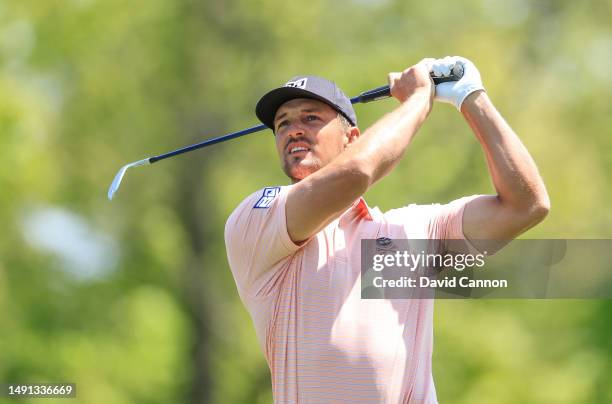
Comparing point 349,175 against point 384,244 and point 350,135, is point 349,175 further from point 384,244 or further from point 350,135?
point 350,135

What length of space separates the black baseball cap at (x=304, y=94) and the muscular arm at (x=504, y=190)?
1.89 ft

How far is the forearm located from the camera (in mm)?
3965

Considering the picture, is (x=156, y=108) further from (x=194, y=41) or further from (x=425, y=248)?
(x=425, y=248)

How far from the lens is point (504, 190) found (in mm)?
3977

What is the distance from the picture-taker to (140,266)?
15352mm

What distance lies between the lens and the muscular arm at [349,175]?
149 inches

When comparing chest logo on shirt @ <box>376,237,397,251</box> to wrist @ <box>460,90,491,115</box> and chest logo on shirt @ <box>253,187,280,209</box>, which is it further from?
wrist @ <box>460,90,491,115</box>

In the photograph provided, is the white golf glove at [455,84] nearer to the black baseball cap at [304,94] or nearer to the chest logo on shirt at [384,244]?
the black baseball cap at [304,94]

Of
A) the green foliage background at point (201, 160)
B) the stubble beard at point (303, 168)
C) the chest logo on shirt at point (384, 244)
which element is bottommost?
the chest logo on shirt at point (384, 244)

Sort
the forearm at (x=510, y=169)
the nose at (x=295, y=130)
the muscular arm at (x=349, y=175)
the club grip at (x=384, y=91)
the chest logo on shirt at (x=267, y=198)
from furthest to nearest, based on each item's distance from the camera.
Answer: the nose at (x=295, y=130), the club grip at (x=384, y=91), the chest logo on shirt at (x=267, y=198), the forearm at (x=510, y=169), the muscular arm at (x=349, y=175)

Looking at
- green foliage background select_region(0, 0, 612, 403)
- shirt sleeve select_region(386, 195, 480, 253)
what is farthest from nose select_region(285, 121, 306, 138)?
green foliage background select_region(0, 0, 612, 403)

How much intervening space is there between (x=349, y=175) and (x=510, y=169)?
588 millimetres

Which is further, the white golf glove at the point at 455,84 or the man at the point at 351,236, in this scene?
the white golf glove at the point at 455,84

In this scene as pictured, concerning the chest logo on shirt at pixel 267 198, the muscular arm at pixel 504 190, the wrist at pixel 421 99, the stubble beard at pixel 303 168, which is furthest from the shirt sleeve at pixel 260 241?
the muscular arm at pixel 504 190
